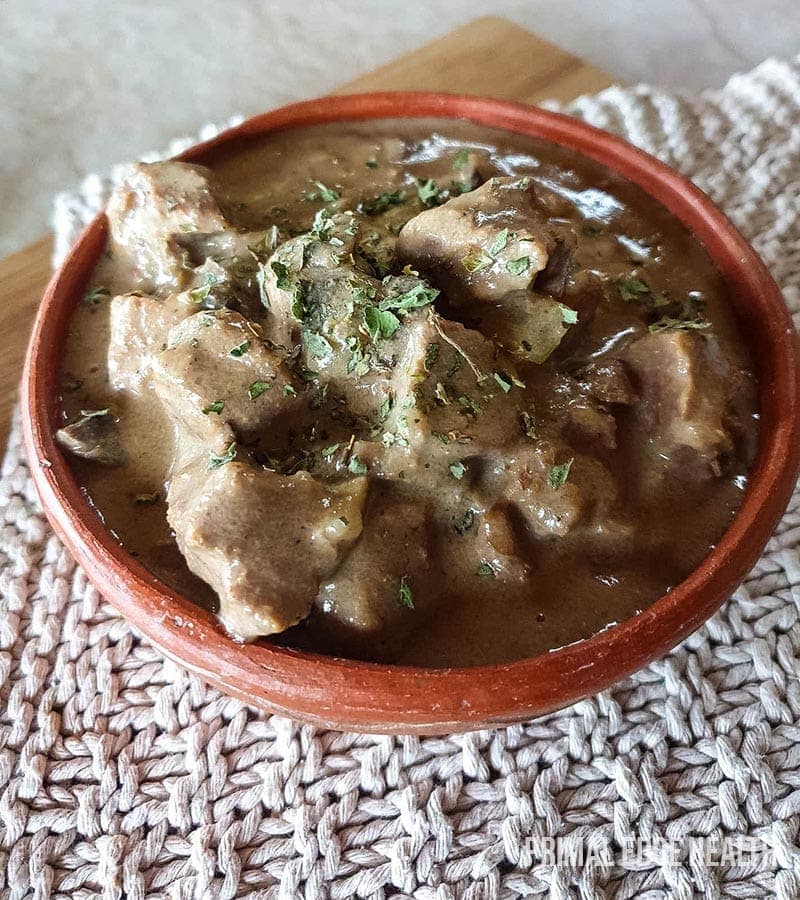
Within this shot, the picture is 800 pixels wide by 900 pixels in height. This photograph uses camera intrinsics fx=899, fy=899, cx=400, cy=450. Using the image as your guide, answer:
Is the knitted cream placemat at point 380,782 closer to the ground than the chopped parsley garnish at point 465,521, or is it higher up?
closer to the ground

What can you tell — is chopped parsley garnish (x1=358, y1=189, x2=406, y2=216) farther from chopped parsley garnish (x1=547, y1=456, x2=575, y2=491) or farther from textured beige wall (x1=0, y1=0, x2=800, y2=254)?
textured beige wall (x1=0, y1=0, x2=800, y2=254)

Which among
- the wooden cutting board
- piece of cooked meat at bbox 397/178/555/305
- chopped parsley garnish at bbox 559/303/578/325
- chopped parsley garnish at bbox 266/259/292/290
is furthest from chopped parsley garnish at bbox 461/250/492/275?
the wooden cutting board

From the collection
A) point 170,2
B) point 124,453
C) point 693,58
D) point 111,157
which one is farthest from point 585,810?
point 170,2

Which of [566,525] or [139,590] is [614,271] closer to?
[566,525]

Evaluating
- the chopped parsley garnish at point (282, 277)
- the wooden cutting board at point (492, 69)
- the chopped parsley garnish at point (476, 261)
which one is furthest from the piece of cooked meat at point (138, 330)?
the wooden cutting board at point (492, 69)

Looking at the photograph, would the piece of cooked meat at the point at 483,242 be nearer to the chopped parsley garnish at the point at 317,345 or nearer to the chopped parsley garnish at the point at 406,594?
the chopped parsley garnish at the point at 317,345

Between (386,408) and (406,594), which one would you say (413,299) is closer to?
(386,408)
